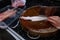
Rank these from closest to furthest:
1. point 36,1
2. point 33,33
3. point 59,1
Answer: point 33,33, point 59,1, point 36,1

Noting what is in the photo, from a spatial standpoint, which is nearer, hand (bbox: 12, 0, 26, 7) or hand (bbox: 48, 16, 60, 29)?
hand (bbox: 48, 16, 60, 29)

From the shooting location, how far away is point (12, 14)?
92cm

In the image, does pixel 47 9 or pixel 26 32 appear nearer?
pixel 26 32

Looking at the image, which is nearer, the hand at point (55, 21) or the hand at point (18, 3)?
the hand at point (55, 21)

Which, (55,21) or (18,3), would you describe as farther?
(18,3)

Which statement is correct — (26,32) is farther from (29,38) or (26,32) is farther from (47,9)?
(47,9)

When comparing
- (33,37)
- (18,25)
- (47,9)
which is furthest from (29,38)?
(47,9)

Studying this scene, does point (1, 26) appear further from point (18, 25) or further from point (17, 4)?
point (17, 4)

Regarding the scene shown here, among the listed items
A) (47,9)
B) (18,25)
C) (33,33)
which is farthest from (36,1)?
(33,33)

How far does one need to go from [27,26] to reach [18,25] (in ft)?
0.33

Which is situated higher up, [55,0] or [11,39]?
[55,0]

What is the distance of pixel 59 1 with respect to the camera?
1.03m

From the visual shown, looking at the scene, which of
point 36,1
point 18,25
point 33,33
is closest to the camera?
point 33,33

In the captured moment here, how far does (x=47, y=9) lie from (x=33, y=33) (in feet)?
0.79
